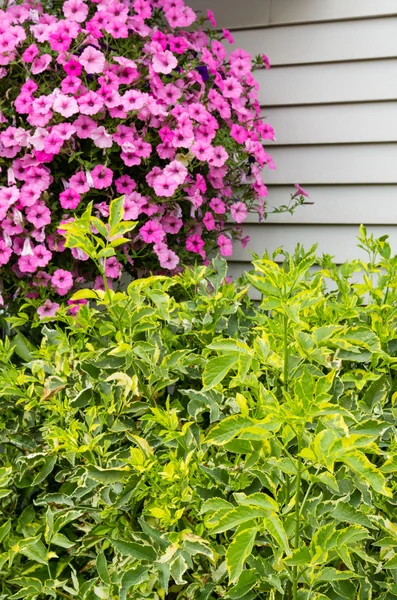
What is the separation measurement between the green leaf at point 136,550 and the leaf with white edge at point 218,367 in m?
0.27

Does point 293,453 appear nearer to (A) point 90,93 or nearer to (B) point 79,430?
(B) point 79,430

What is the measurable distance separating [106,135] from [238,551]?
5.97 feet

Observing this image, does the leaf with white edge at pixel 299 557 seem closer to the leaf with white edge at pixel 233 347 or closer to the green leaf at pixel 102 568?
the leaf with white edge at pixel 233 347

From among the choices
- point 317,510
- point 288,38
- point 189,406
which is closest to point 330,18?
point 288,38

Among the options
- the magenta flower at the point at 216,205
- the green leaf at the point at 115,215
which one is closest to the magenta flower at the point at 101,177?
the magenta flower at the point at 216,205

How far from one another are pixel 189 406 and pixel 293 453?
220 millimetres

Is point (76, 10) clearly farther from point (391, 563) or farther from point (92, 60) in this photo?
point (391, 563)

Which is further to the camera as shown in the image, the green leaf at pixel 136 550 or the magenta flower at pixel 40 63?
the magenta flower at pixel 40 63

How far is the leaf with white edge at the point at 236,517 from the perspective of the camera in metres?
0.98

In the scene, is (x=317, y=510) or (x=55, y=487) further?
(x=55, y=487)

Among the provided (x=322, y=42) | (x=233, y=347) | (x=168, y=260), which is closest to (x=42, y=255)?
(x=168, y=260)

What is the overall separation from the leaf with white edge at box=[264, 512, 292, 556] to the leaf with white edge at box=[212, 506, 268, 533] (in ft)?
0.05

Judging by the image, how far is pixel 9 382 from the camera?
1.55 metres

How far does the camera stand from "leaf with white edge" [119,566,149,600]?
3.75 feet
